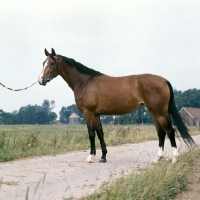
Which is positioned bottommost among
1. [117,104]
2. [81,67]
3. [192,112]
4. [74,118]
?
[117,104]

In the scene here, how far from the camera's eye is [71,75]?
952 centimetres

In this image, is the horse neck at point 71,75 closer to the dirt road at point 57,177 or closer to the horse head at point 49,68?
the horse head at point 49,68

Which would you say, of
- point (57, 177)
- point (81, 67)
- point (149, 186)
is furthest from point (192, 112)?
point (149, 186)

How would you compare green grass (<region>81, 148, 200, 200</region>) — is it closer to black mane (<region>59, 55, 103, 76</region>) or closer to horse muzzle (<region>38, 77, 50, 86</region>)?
black mane (<region>59, 55, 103, 76</region>)

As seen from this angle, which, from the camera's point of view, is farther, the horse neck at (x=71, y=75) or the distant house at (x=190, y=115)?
the distant house at (x=190, y=115)

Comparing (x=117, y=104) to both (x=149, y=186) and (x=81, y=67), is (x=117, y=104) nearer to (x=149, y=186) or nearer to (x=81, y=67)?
(x=81, y=67)

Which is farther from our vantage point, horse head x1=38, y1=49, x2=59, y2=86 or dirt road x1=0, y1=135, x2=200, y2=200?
horse head x1=38, y1=49, x2=59, y2=86

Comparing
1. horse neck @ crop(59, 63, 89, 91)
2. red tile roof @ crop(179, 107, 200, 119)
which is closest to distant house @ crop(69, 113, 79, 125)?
red tile roof @ crop(179, 107, 200, 119)

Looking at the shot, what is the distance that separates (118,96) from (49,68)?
1934mm

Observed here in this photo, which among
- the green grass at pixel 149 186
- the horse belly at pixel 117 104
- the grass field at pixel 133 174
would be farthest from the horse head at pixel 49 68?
the green grass at pixel 149 186

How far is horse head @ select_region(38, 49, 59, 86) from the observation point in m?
9.05

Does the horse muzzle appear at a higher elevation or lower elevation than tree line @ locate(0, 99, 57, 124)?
lower

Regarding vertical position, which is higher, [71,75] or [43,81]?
[71,75]

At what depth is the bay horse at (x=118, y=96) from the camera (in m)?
8.65
